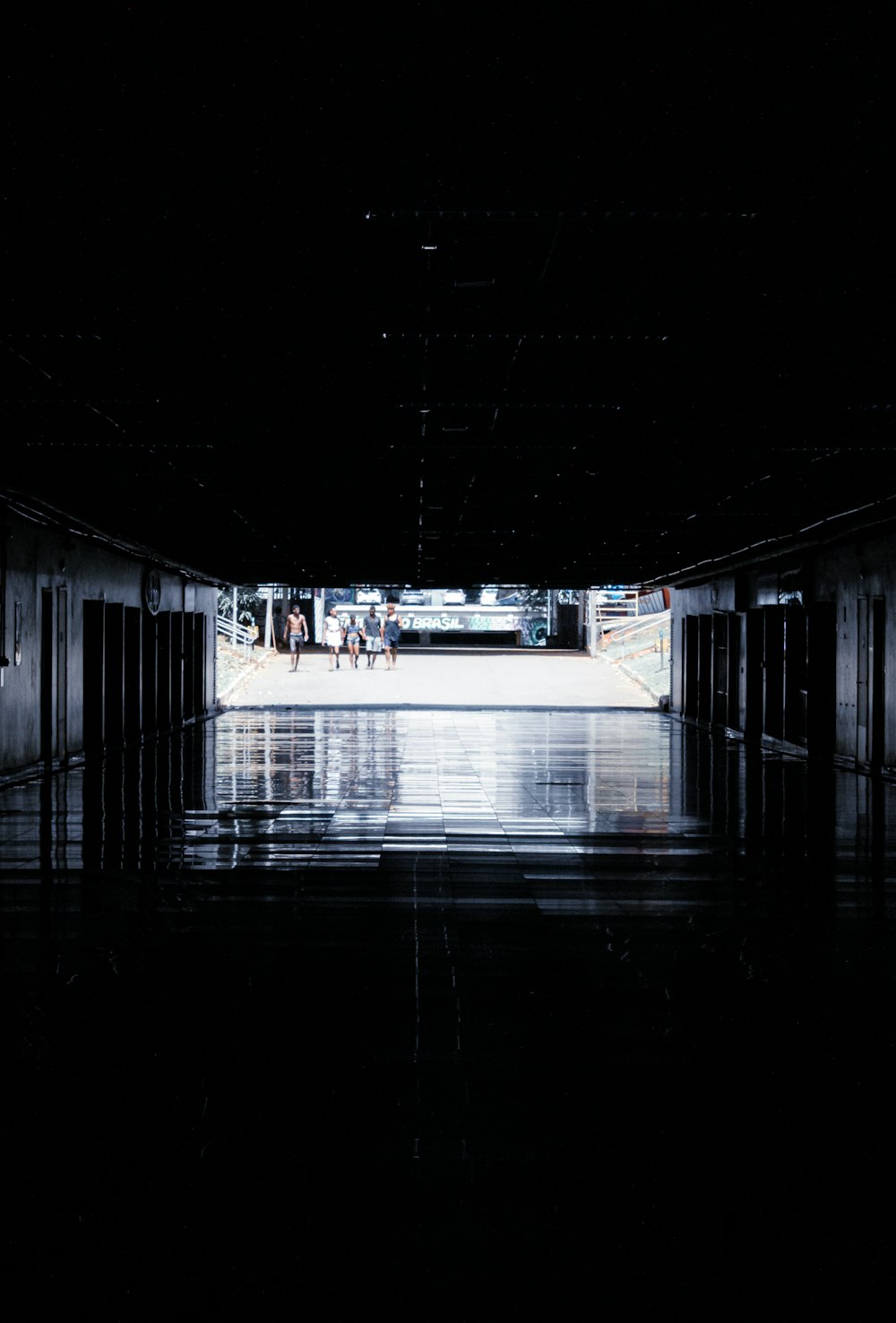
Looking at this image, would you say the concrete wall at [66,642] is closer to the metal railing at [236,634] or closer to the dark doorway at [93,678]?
the dark doorway at [93,678]

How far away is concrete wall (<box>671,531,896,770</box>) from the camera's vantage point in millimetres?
17000

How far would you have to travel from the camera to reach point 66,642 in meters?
18.2

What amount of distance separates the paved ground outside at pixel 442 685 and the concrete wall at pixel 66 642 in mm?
7213

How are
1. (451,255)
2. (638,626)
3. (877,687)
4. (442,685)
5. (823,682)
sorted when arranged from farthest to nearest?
(638,626)
(442,685)
(823,682)
(877,687)
(451,255)

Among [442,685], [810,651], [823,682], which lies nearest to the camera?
[823,682]

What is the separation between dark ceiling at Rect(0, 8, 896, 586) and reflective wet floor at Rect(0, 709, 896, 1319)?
3.16 metres

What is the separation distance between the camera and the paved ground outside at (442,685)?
32.0 m

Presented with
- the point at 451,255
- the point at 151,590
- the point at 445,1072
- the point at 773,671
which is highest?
the point at 451,255

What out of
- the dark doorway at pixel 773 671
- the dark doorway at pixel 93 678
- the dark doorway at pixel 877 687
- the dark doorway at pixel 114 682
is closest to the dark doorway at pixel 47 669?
the dark doorway at pixel 93 678

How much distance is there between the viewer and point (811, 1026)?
5250 mm

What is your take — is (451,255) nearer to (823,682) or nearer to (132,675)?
(823,682)

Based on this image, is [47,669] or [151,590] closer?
[47,669]

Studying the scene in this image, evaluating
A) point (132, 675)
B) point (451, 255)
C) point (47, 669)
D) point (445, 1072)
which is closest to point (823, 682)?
point (47, 669)

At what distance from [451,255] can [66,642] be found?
13206mm
